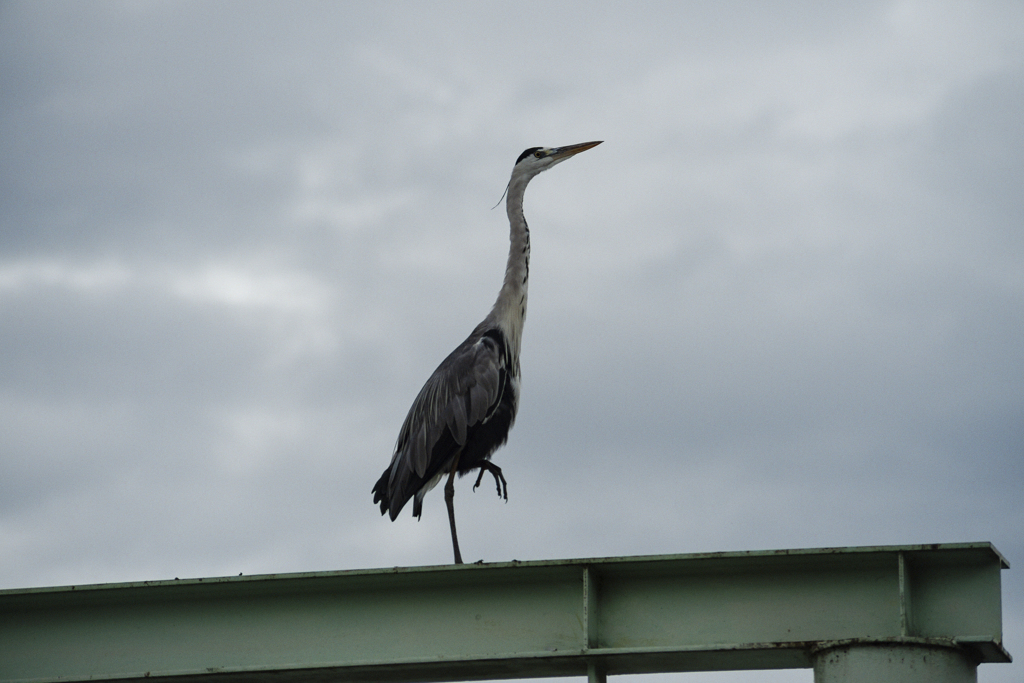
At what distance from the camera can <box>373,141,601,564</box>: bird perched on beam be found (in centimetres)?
1012

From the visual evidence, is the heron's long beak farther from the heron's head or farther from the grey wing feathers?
the grey wing feathers

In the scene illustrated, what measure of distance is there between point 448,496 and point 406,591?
3661 millimetres

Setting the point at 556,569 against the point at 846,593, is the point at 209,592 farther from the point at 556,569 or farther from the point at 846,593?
the point at 846,593

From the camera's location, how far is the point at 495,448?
34.6 ft

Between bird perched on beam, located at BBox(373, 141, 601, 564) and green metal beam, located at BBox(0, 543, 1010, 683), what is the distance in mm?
3184

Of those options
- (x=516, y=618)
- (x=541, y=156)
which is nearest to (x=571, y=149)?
(x=541, y=156)

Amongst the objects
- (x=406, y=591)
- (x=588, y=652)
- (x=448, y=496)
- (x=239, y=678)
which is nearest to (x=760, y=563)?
(x=588, y=652)

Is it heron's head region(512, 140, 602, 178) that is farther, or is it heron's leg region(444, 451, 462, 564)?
heron's head region(512, 140, 602, 178)

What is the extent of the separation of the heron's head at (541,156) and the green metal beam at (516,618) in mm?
6018

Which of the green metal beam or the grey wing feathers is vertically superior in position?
the grey wing feathers

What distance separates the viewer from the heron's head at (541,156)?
38.3ft

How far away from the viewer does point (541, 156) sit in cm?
1173

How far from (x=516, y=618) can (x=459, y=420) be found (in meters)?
3.94

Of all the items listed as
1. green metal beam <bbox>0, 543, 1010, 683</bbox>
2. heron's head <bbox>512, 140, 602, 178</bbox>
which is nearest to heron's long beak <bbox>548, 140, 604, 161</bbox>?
heron's head <bbox>512, 140, 602, 178</bbox>
